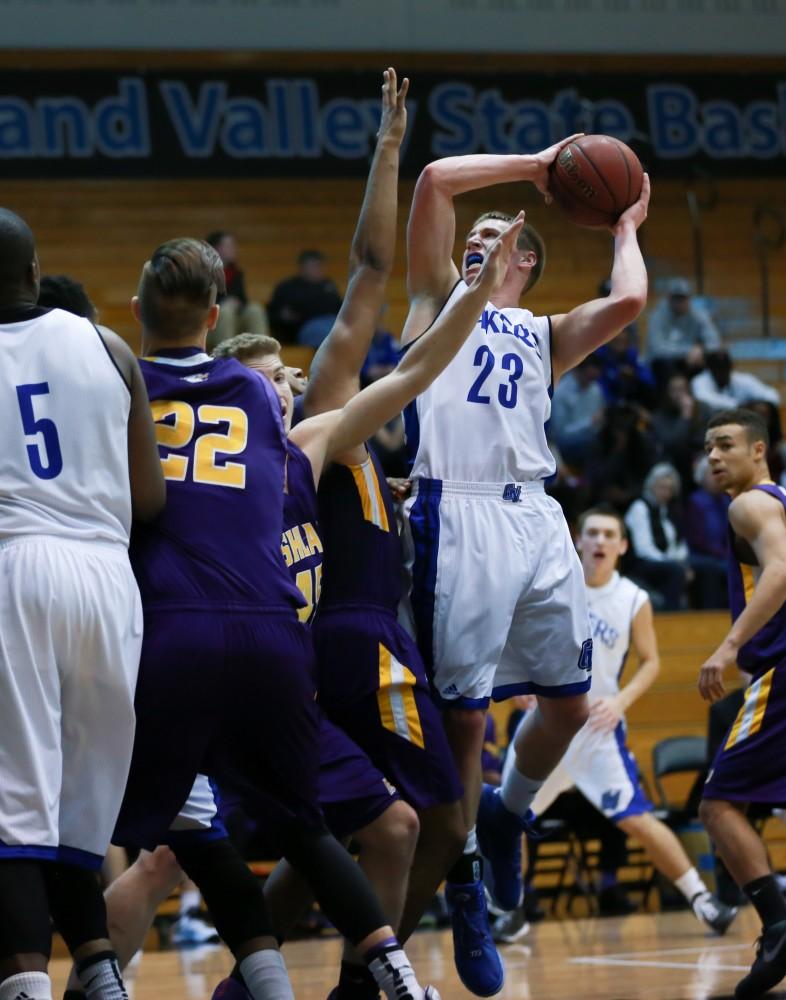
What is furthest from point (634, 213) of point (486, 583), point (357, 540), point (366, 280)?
point (357, 540)

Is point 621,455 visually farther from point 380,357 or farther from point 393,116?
point 393,116

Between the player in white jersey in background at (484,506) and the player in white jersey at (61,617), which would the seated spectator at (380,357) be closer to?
the player in white jersey in background at (484,506)

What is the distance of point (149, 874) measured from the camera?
16.4 feet

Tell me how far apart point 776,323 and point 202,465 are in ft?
46.7

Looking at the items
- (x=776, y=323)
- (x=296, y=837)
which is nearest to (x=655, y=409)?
(x=776, y=323)

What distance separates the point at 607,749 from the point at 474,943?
3997 mm

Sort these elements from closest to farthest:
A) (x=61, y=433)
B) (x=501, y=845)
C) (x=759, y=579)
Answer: (x=61, y=433), (x=501, y=845), (x=759, y=579)

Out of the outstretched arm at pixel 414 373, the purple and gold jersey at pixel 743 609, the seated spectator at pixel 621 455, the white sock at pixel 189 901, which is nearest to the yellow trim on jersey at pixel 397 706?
the outstretched arm at pixel 414 373

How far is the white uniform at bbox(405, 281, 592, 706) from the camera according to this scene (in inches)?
204

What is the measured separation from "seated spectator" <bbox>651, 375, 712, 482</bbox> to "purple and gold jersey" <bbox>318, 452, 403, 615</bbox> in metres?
8.76

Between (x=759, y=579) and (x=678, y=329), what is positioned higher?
(x=678, y=329)

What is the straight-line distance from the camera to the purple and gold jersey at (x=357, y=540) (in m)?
4.82

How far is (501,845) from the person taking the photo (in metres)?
5.95

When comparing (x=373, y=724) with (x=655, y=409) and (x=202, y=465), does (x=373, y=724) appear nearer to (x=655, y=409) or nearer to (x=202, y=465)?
(x=202, y=465)
